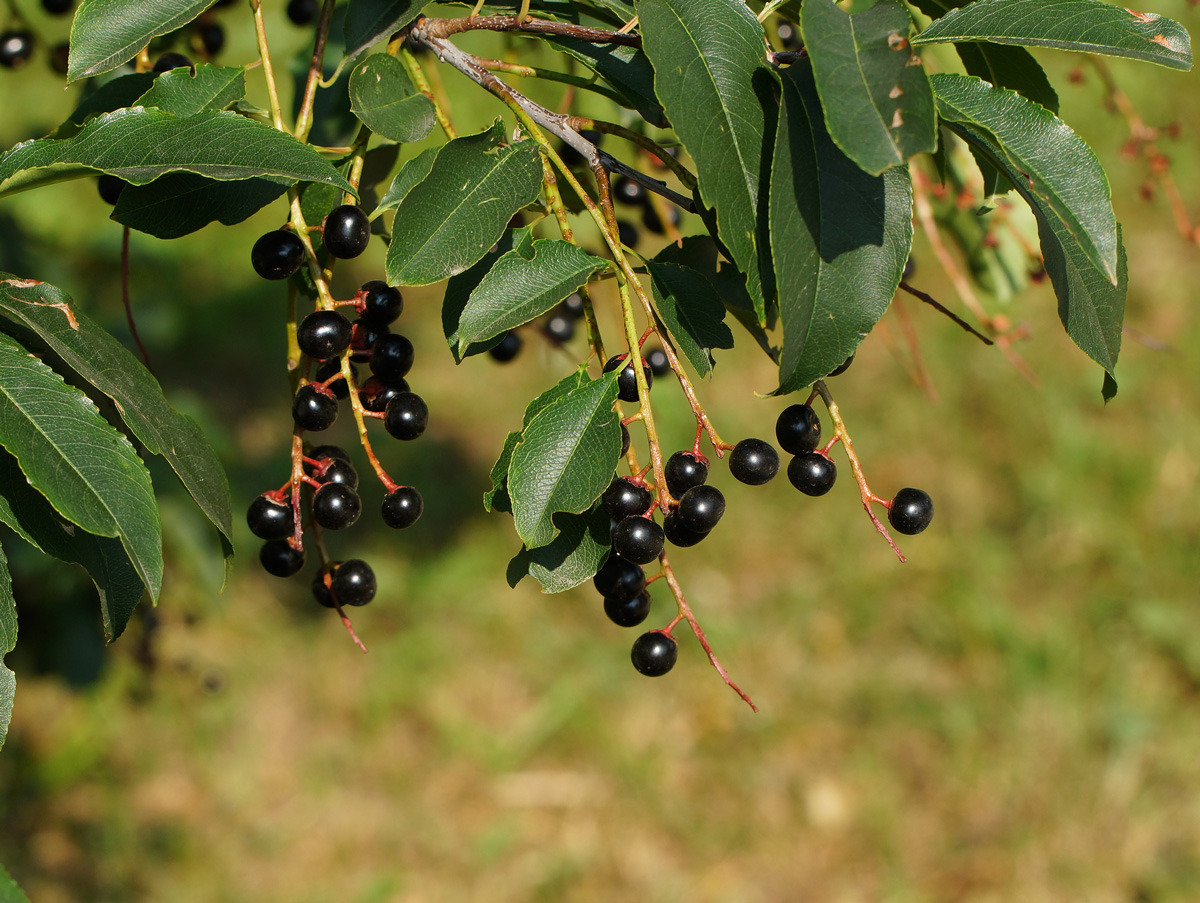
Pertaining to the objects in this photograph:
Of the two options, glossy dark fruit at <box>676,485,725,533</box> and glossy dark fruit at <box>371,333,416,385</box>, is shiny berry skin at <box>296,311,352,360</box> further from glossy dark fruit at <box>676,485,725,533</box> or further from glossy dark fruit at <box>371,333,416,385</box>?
glossy dark fruit at <box>676,485,725,533</box>

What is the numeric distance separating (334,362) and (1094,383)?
11.4ft

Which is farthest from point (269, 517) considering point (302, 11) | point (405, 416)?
point (302, 11)

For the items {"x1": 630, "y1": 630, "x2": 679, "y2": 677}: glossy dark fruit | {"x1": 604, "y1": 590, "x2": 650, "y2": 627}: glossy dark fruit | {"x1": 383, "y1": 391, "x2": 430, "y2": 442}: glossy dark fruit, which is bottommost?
{"x1": 630, "y1": 630, "x2": 679, "y2": 677}: glossy dark fruit

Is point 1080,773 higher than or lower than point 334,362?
lower

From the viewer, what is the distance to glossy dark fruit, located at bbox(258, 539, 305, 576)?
120 centimetres

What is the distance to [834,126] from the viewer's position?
81 cm

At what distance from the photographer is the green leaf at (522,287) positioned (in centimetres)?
98

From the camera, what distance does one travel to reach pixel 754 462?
3.36 ft

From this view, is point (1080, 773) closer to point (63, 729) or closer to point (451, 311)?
point (451, 311)

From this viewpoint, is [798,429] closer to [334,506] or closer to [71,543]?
[334,506]

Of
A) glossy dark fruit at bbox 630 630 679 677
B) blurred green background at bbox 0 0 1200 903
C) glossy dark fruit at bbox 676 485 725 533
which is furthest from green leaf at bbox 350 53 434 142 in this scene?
blurred green background at bbox 0 0 1200 903

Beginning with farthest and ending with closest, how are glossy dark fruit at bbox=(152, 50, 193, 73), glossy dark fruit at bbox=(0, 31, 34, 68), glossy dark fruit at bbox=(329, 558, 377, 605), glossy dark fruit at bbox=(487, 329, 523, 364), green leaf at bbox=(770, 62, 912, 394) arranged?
1. glossy dark fruit at bbox=(0, 31, 34, 68)
2. glossy dark fruit at bbox=(487, 329, 523, 364)
3. glossy dark fruit at bbox=(152, 50, 193, 73)
4. glossy dark fruit at bbox=(329, 558, 377, 605)
5. green leaf at bbox=(770, 62, 912, 394)

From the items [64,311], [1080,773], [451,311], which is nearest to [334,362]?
[451,311]

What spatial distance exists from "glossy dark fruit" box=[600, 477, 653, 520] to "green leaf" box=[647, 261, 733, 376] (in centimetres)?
13
